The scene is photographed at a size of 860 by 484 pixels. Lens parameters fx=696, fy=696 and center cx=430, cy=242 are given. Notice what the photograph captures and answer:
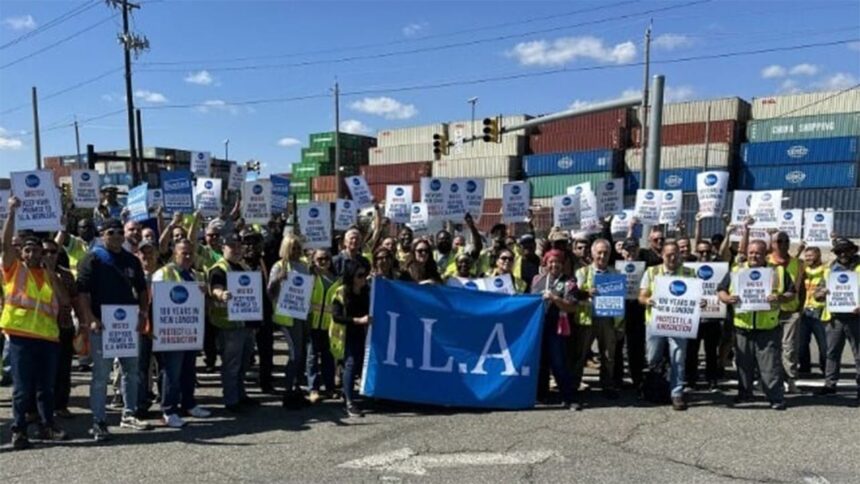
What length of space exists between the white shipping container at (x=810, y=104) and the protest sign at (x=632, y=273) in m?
47.9

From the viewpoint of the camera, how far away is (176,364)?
6773 millimetres

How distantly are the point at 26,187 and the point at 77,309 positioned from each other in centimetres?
186

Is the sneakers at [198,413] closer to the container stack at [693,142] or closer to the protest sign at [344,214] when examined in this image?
the protest sign at [344,214]

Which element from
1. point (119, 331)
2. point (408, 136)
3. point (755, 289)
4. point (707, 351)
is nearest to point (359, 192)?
point (119, 331)

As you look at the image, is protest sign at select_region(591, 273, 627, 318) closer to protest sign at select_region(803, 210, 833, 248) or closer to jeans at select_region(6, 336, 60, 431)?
protest sign at select_region(803, 210, 833, 248)

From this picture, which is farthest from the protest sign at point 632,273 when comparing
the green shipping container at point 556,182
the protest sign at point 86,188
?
the green shipping container at point 556,182

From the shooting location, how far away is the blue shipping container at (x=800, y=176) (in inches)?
1719

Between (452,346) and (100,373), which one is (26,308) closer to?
(100,373)

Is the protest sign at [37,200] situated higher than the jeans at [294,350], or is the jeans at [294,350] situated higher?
the protest sign at [37,200]

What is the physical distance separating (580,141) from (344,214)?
46.3 meters

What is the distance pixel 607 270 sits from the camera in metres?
7.82

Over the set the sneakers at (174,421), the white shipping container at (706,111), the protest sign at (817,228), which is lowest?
the sneakers at (174,421)

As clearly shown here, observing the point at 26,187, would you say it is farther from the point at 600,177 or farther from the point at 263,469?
the point at 600,177

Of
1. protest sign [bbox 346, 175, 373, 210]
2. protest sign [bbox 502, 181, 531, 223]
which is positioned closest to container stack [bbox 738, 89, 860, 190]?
protest sign [bbox 502, 181, 531, 223]
